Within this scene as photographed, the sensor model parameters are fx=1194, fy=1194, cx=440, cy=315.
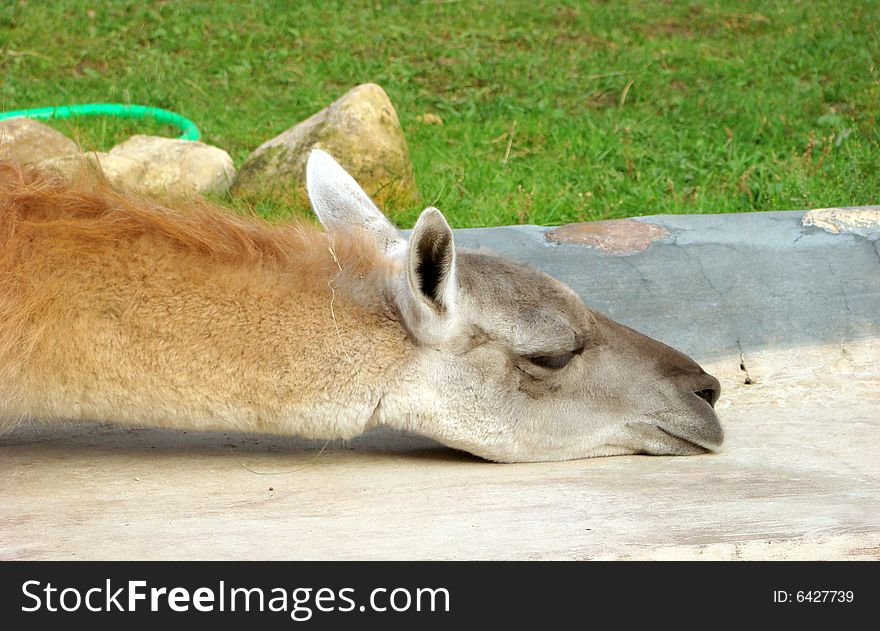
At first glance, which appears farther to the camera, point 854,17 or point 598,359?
point 854,17

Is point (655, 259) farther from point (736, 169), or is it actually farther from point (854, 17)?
point (854, 17)

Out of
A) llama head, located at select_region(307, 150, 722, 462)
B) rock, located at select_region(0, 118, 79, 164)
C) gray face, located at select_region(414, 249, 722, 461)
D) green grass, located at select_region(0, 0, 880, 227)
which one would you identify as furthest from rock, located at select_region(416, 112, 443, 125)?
gray face, located at select_region(414, 249, 722, 461)

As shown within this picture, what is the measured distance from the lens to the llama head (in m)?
4.46

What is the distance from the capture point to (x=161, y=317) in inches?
167

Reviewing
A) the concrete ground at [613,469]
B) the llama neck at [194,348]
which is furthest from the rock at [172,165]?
the llama neck at [194,348]

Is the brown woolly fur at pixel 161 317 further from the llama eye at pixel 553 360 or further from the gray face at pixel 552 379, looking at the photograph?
the llama eye at pixel 553 360

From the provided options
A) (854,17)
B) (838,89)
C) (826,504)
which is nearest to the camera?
(826,504)

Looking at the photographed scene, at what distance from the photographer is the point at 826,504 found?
13.4 ft

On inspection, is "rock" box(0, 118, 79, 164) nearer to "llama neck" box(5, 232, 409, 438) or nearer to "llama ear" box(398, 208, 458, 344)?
"llama neck" box(5, 232, 409, 438)

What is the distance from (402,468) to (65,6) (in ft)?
34.0

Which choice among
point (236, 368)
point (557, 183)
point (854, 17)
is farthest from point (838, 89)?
point (236, 368)

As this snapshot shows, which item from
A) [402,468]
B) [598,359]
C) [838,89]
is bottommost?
[402,468]

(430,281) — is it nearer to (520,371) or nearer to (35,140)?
(520,371)

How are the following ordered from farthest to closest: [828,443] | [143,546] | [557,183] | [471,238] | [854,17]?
[854,17] < [557,183] < [471,238] < [828,443] < [143,546]
